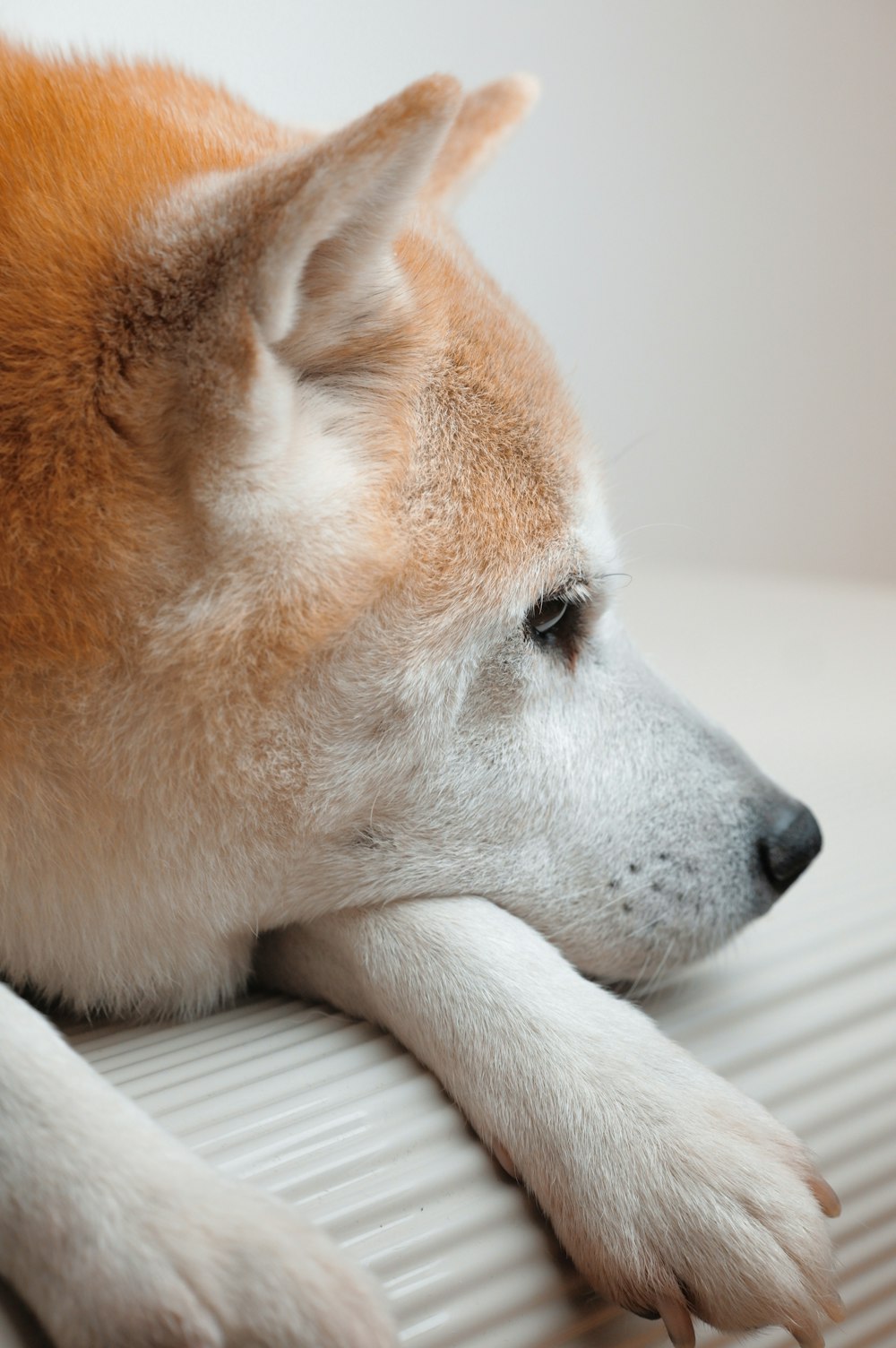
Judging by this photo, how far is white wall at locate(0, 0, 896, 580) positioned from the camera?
266 centimetres

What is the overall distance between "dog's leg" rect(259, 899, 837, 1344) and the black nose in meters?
0.22

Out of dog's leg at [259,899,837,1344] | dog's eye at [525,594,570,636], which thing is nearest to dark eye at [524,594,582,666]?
dog's eye at [525,594,570,636]

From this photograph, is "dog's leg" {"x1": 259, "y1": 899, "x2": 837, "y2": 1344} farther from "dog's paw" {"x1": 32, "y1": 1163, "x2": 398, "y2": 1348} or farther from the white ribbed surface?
"dog's paw" {"x1": 32, "y1": 1163, "x2": 398, "y2": 1348}

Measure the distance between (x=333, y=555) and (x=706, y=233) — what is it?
252 centimetres

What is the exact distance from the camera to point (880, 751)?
4.85 feet

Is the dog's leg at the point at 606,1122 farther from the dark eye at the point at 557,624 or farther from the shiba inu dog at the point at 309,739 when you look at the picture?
the dark eye at the point at 557,624

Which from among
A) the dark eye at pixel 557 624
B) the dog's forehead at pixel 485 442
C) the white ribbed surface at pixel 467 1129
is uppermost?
the dog's forehead at pixel 485 442

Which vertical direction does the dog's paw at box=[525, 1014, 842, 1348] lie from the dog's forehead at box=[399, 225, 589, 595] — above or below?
below

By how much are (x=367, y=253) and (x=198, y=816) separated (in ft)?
1.20

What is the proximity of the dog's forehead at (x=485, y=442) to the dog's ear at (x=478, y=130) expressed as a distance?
0.97 ft

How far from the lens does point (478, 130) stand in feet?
4.02

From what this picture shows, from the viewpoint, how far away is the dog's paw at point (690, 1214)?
24.8 inches

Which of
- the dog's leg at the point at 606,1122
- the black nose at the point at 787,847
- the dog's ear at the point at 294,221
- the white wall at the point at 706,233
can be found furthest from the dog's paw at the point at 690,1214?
the white wall at the point at 706,233

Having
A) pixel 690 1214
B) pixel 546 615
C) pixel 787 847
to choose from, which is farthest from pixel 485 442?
pixel 690 1214
